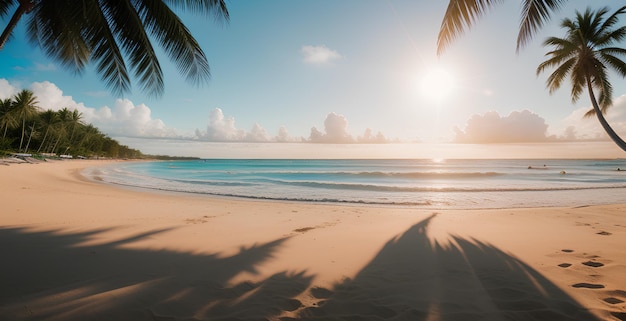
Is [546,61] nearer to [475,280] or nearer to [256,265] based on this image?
[475,280]

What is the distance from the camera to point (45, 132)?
53188 millimetres

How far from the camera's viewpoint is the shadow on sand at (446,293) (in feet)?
8.21

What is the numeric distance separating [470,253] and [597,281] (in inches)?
57.0

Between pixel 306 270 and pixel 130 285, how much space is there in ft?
6.50

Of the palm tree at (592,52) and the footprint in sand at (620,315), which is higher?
the palm tree at (592,52)

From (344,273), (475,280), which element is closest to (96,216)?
(344,273)

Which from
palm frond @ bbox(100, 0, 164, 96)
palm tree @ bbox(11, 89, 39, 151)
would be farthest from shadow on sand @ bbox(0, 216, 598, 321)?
palm tree @ bbox(11, 89, 39, 151)

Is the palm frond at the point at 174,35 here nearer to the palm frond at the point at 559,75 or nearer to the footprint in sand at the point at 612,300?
the footprint in sand at the point at 612,300

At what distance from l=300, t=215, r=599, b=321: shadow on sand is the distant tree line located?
55815 mm

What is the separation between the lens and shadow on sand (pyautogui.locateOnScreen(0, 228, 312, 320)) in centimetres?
242

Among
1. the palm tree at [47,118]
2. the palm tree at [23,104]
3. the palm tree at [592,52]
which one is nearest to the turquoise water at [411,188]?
the palm tree at [592,52]

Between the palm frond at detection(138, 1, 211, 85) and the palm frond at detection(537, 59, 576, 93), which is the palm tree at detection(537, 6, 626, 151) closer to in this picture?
the palm frond at detection(537, 59, 576, 93)

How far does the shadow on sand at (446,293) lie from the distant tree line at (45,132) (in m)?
55.8

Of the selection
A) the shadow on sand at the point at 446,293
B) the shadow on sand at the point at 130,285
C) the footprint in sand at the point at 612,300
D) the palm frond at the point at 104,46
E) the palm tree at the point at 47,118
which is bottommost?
the shadow on sand at the point at 130,285
